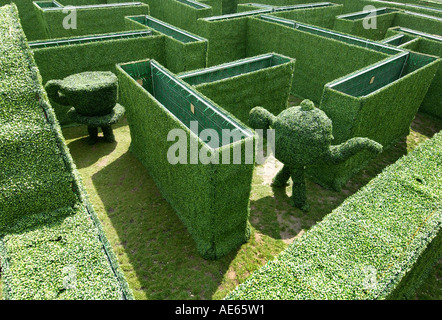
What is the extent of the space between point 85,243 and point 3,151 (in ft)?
11.5

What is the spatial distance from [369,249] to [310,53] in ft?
49.1

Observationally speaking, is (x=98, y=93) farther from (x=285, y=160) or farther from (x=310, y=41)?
(x=310, y=41)

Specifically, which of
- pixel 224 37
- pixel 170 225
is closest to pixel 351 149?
pixel 170 225

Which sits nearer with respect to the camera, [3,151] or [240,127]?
[3,151]

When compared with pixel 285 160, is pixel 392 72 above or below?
above

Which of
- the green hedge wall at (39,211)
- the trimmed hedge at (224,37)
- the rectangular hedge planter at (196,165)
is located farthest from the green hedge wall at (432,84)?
the green hedge wall at (39,211)

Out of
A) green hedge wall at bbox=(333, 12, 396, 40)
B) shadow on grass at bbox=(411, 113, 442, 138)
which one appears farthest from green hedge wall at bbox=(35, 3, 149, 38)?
shadow on grass at bbox=(411, 113, 442, 138)

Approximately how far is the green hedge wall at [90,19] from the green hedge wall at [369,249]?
2207 centimetres

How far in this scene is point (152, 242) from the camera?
10031mm

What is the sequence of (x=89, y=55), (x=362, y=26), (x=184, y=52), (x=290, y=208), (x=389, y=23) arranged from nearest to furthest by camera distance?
1. (x=290, y=208)
2. (x=89, y=55)
3. (x=184, y=52)
4. (x=362, y=26)
5. (x=389, y=23)

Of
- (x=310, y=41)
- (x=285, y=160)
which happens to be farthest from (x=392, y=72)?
(x=285, y=160)

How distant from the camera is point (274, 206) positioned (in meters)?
11.8

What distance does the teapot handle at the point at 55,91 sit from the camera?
12.8m

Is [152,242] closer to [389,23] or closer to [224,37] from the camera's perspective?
[224,37]
